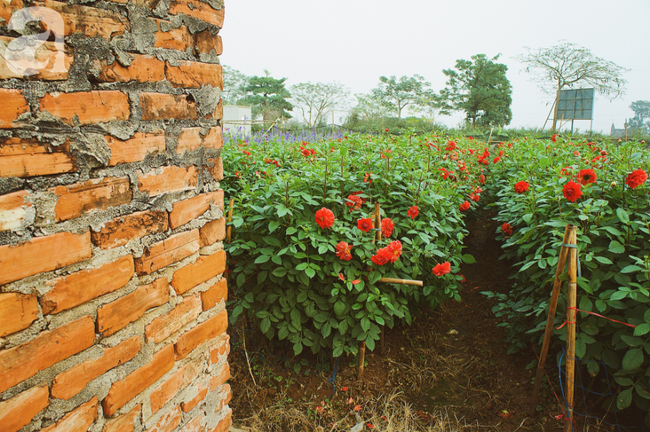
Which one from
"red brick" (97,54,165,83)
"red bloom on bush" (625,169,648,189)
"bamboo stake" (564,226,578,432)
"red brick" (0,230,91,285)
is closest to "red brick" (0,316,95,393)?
"red brick" (0,230,91,285)

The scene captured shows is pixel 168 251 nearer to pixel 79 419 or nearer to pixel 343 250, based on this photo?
pixel 79 419

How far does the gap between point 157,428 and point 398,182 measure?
2204mm

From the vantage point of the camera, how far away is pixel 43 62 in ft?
2.53

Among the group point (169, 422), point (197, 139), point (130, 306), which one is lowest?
point (169, 422)

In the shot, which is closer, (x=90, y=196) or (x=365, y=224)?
(x=90, y=196)

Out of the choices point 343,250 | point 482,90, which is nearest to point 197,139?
point 343,250

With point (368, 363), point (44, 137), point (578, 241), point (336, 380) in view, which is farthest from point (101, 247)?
point (578, 241)

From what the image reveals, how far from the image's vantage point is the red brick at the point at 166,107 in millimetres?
996

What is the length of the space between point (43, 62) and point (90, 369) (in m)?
0.73

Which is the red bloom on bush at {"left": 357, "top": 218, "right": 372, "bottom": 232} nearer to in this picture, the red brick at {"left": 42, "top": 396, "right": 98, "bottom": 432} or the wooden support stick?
the wooden support stick

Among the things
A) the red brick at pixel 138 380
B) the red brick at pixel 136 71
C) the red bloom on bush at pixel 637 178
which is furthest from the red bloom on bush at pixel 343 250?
the red bloom on bush at pixel 637 178

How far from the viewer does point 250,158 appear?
343 cm

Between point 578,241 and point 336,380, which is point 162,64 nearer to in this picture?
point 336,380

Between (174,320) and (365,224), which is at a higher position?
(365,224)
